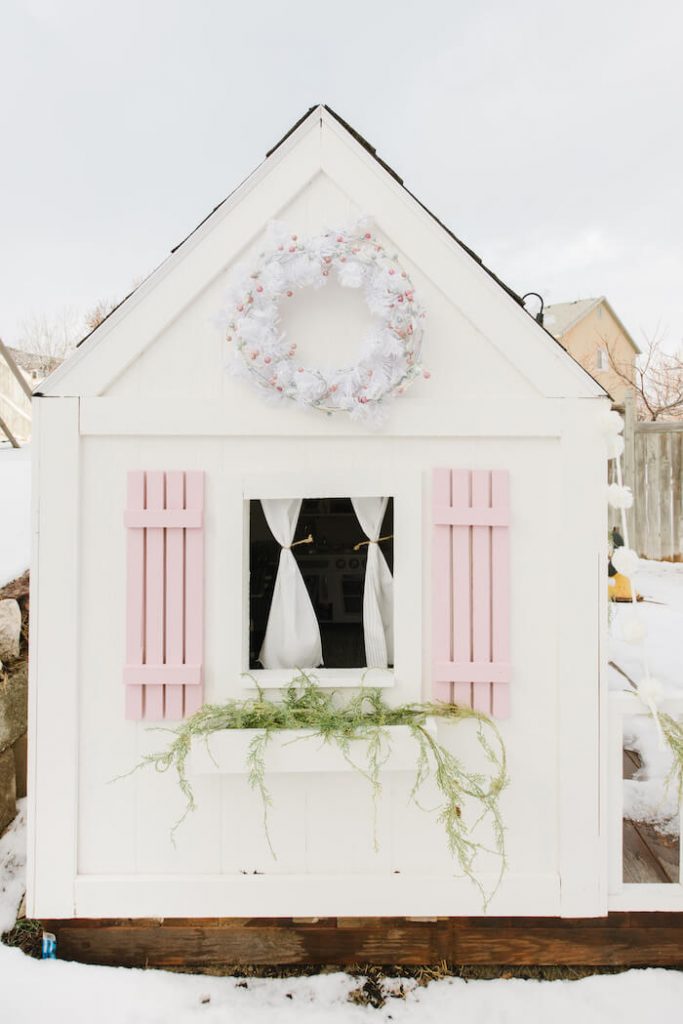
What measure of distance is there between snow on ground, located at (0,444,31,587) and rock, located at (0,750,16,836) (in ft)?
3.18

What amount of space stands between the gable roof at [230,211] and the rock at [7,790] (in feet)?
6.78

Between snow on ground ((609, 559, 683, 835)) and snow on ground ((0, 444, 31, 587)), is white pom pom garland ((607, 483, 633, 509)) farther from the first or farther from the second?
snow on ground ((0, 444, 31, 587))

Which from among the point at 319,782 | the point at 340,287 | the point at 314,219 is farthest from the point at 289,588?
the point at 314,219

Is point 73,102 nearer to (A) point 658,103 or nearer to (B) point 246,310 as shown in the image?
(B) point 246,310

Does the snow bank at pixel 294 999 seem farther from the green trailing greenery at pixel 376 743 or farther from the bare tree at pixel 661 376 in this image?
the bare tree at pixel 661 376

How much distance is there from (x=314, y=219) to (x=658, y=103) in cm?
677

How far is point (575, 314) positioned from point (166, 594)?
20479 millimetres

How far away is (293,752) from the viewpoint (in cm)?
206

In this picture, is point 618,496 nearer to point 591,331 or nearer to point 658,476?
point 658,476

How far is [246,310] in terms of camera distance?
214 cm

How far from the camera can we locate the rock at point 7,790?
2936 millimetres

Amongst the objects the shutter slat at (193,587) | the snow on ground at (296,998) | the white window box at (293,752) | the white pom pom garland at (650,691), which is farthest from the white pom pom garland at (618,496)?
the snow on ground at (296,998)

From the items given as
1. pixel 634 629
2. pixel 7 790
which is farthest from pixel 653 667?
pixel 7 790

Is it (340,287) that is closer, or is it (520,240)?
(340,287)
